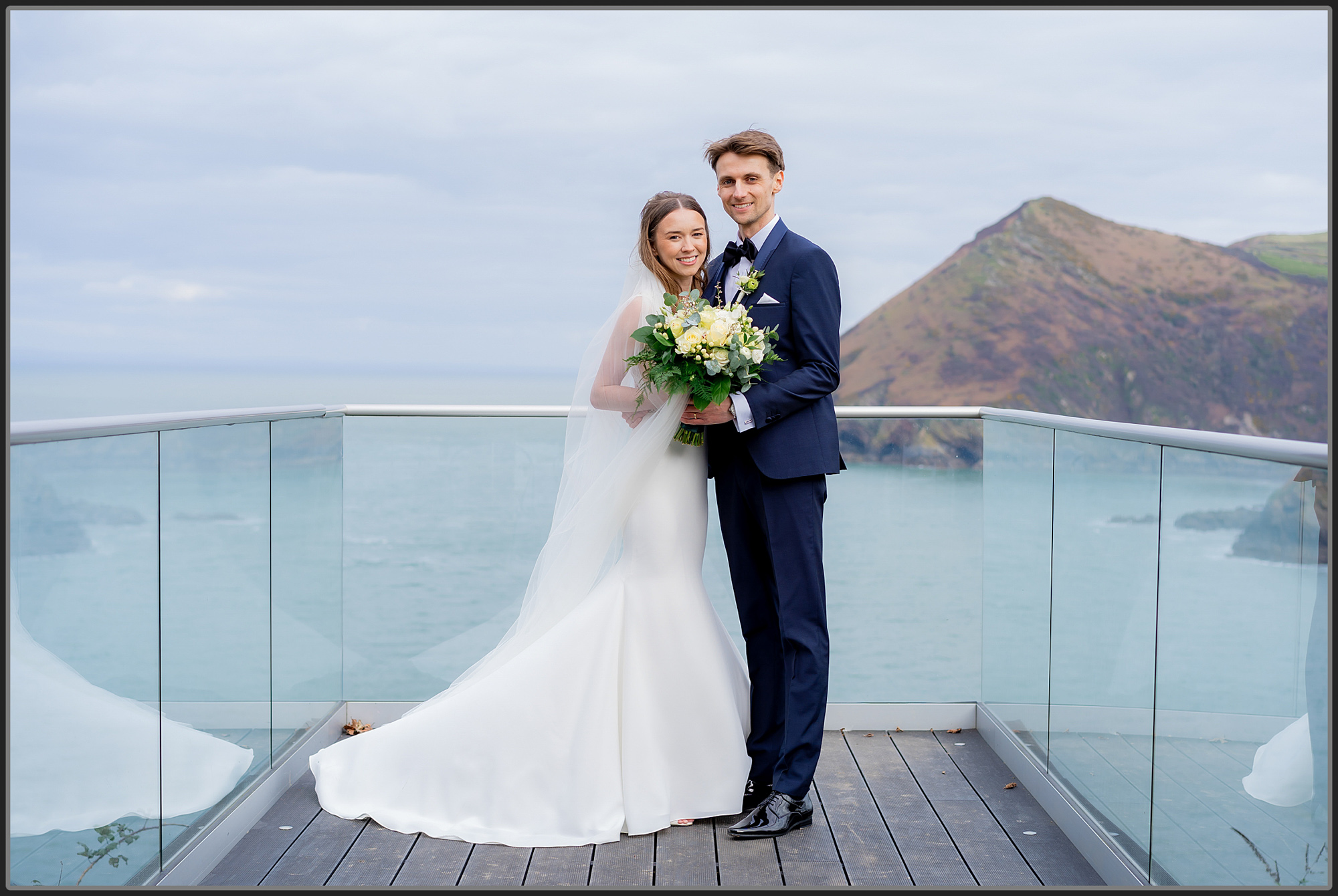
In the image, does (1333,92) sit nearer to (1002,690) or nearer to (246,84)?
(1002,690)

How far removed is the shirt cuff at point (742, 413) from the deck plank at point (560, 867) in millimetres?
1171

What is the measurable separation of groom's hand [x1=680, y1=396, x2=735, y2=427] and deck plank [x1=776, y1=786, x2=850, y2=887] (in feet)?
3.71

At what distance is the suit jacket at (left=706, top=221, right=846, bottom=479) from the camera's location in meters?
2.71

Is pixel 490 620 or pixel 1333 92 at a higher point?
pixel 1333 92

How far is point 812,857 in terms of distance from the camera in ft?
8.71

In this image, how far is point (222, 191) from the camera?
2508 centimetres

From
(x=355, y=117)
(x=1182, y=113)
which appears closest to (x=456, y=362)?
(x=355, y=117)

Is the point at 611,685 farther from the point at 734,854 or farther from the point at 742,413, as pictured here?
the point at 742,413

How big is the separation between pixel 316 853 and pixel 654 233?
1.88 m

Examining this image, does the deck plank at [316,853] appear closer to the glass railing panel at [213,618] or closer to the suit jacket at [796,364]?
the glass railing panel at [213,618]

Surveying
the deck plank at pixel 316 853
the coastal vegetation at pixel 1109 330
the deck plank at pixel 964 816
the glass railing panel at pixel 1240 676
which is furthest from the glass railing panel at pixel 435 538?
the coastal vegetation at pixel 1109 330

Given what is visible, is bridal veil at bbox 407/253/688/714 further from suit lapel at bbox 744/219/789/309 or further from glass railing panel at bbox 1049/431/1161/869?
glass railing panel at bbox 1049/431/1161/869

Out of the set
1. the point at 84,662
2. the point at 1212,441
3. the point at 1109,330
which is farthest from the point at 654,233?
the point at 1109,330

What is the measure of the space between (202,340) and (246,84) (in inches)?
252
